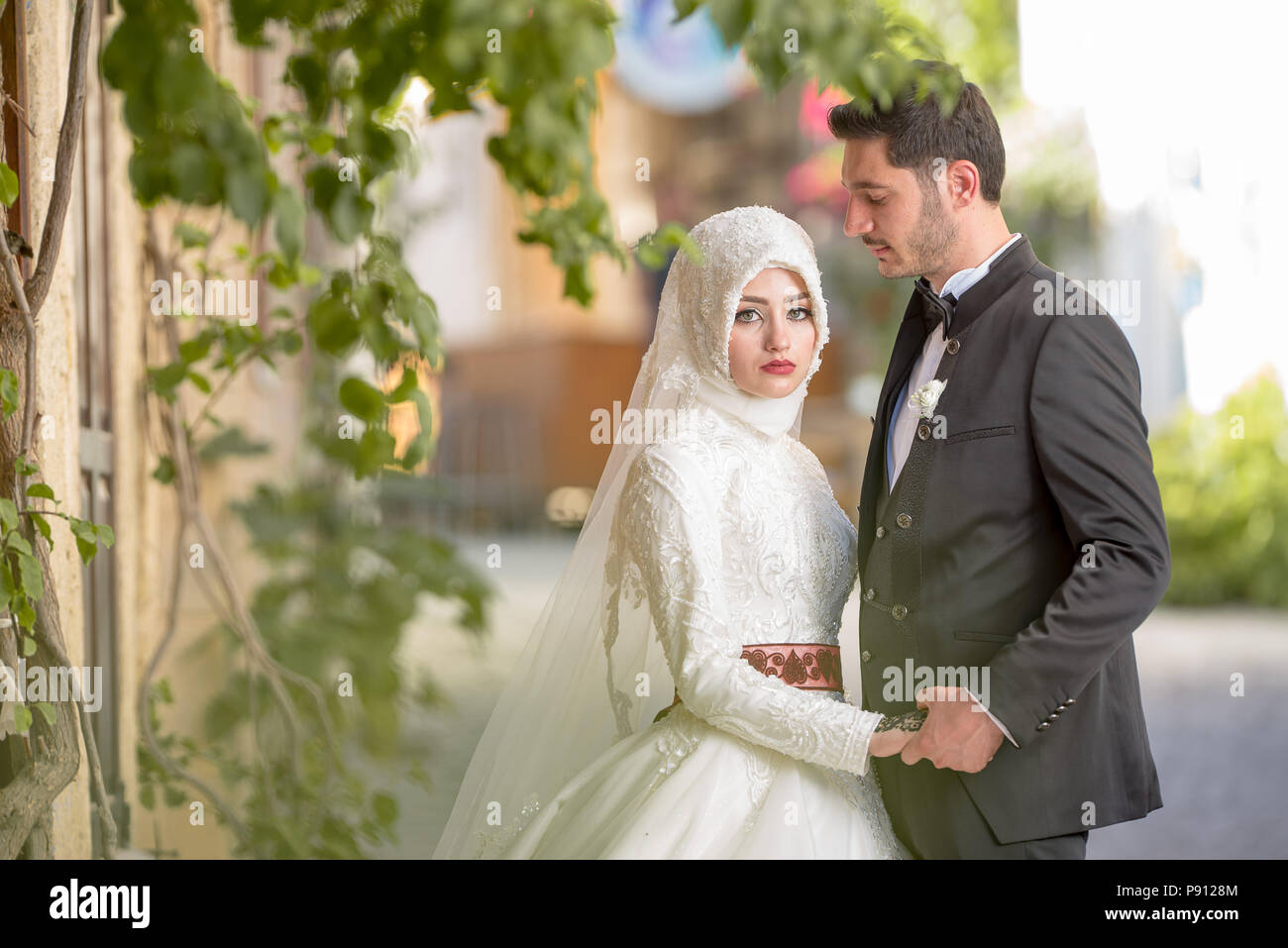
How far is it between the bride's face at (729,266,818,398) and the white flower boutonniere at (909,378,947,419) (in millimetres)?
229

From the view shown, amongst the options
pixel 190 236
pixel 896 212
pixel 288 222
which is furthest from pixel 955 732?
pixel 190 236

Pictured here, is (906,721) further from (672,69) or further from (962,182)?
(672,69)

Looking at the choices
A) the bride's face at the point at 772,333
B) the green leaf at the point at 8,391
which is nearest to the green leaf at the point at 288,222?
the green leaf at the point at 8,391

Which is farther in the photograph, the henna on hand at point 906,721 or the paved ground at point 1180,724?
the paved ground at point 1180,724

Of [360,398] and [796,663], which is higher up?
[360,398]

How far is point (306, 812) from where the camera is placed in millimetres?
4301

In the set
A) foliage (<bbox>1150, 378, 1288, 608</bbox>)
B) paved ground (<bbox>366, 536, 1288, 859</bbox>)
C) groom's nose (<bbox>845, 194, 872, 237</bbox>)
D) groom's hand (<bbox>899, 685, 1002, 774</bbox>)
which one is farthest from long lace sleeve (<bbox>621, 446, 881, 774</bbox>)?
foliage (<bbox>1150, 378, 1288, 608</bbox>)

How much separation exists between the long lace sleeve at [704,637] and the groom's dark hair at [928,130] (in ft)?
2.10

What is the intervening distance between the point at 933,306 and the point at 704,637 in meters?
0.71

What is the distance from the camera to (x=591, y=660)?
2.50 m

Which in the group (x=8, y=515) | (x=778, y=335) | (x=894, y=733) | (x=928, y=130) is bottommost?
(x=894, y=733)

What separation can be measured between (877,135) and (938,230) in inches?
7.6

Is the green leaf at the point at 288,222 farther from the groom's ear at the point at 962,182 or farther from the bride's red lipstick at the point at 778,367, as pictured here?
the groom's ear at the point at 962,182

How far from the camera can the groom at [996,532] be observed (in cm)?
194
